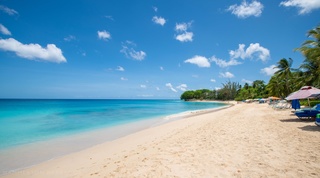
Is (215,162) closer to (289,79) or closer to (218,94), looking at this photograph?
(289,79)

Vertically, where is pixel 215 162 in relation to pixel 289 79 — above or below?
below

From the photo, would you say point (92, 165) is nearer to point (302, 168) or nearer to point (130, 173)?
point (130, 173)

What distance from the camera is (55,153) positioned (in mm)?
6645

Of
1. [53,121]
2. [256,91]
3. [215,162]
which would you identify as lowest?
[53,121]

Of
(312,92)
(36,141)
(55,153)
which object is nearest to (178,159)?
(55,153)

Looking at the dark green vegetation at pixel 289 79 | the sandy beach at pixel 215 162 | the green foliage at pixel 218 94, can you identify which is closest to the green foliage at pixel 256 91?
the dark green vegetation at pixel 289 79

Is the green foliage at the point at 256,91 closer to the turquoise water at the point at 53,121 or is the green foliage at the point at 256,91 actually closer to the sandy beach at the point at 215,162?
the turquoise water at the point at 53,121

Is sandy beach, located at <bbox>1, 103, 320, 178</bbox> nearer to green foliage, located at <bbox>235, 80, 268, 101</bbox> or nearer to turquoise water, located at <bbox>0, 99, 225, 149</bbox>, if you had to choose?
turquoise water, located at <bbox>0, 99, 225, 149</bbox>

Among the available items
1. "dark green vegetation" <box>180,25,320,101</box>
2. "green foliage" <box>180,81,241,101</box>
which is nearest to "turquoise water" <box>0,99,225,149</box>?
"dark green vegetation" <box>180,25,320,101</box>

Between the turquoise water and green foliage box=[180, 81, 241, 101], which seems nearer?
the turquoise water

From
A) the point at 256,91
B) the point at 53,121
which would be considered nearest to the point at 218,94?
the point at 256,91

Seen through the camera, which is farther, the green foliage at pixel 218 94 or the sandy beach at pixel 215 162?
the green foliage at pixel 218 94

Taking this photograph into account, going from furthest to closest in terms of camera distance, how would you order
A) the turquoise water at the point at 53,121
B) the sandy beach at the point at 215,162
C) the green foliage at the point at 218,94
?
the green foliage at the point at 218,94, the turquoise water at the point at 53,121, the sandy beach at the point at 215,162

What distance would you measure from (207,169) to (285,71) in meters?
34.5
